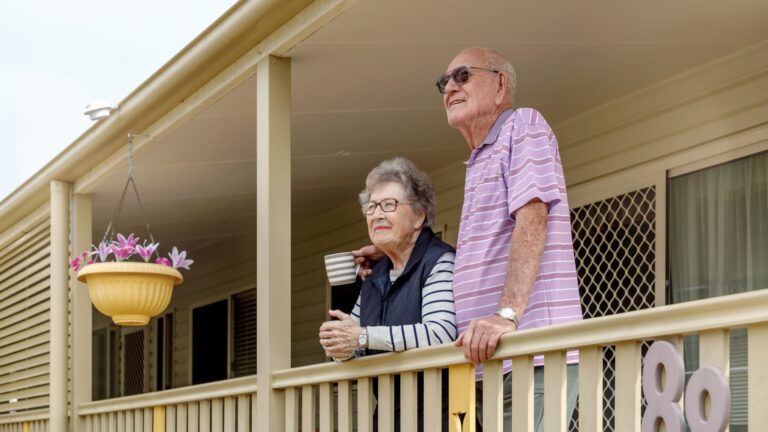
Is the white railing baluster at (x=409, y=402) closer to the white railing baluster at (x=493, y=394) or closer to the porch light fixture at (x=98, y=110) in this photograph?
the white railing baluster at (x=493, y=394)

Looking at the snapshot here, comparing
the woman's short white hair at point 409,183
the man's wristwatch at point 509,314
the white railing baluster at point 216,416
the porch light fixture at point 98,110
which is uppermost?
the porch light fixture at point 98,110

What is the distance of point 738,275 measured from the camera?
220 inches

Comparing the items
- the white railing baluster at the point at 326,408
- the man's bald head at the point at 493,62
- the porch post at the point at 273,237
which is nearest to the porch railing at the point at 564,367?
the white railing baluster at the point at 326,408

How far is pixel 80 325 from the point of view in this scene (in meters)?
8.11

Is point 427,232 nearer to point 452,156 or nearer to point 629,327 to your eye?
point 629,327

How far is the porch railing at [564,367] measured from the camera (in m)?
2.72

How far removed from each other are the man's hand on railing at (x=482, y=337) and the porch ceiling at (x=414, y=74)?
167cm

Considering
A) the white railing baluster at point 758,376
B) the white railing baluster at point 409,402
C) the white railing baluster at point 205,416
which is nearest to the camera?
the white railing baluster at point 758,376

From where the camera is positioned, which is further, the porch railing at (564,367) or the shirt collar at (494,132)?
the shirt collar at (494,132)

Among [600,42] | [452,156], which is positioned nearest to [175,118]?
[452,156]

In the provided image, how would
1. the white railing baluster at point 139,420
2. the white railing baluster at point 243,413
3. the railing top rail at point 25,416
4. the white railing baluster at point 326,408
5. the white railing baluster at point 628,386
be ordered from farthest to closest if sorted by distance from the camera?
the railing top rail at point 25,416
the white railing baluster at point 139,420
the white railing baluster at point 243,413
the white railing baluster at point 326,408
the white railing baluster at point 628,386

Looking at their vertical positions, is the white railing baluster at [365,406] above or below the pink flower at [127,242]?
below

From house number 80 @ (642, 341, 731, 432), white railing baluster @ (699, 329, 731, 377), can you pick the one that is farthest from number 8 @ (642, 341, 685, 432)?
white railing baluster @ (699, 329, 731, 377)

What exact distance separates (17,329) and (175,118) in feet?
12.0
